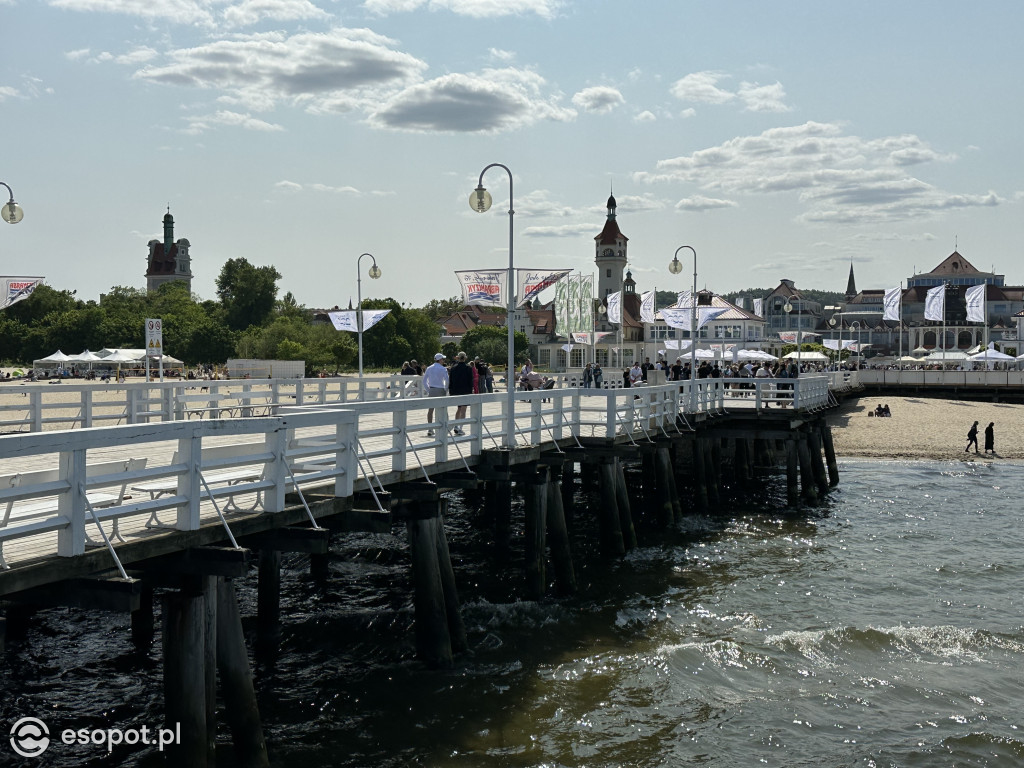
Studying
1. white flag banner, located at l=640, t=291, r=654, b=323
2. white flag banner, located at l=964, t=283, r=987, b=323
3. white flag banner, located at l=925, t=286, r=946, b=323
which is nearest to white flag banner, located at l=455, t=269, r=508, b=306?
white flag banner, located at l=640, t=291, r=654, b=323

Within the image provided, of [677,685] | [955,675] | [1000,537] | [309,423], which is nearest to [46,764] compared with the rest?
[309,423]

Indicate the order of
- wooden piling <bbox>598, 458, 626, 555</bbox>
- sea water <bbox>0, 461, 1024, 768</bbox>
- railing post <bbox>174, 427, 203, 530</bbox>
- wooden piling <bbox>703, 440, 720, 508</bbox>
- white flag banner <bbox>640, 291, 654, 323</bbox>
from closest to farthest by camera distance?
railing post <bbox>174, 427, 203, 530</bbox>
sea water <bbox>0, 461, 1024, 768</bbox>
wooden piling <bbox>598, 458, 626, 555</bbox>
wooden piling <bbox>703, 440, 720, 508</bbox>
white flag banner <bbox>640, 291, 654, 323</bbox>

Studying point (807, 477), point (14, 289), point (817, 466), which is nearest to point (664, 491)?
point (807, 477)

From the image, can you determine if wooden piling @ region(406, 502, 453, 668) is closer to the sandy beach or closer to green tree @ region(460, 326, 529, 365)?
the sandy beach

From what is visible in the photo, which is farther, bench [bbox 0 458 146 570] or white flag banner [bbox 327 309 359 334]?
white flag banner [bbox 327 309 359 334]

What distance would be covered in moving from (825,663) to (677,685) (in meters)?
2.43

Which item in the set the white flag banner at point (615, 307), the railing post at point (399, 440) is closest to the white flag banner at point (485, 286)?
the railing post at point (399, 440)

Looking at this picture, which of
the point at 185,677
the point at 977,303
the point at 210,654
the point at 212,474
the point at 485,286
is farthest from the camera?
the point at 977,303

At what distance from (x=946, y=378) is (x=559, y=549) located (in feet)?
179

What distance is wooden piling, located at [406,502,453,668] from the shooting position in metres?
12.5

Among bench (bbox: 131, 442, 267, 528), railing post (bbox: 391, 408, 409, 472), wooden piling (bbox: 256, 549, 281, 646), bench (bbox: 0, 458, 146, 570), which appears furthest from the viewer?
wooden piling (bbox: 256, 549, 281, 646)

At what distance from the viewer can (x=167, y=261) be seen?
19038 cm

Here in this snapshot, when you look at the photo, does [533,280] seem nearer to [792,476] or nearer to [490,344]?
[792,476]

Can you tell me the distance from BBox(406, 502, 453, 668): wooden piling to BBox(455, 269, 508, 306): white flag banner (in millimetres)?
6171
